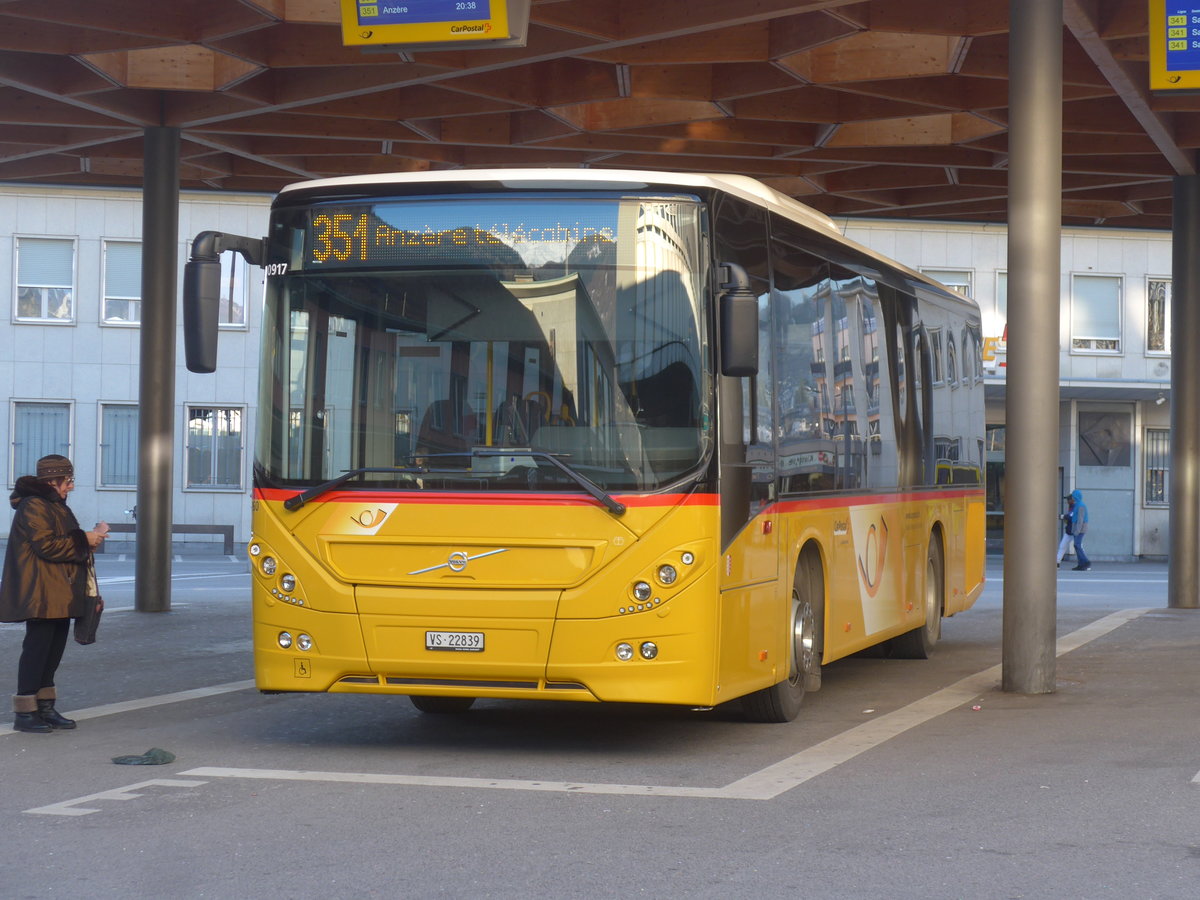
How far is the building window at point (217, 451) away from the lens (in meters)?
40.7

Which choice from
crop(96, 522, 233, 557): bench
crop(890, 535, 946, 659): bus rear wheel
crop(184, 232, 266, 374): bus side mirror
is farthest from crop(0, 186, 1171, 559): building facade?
crop(184, 232, 266, 374): bus side mirror

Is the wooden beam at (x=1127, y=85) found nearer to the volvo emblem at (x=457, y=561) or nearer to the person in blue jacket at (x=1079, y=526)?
the volvo emblem at (x=457, y=561)

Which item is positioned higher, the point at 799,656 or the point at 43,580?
the point at 43,580

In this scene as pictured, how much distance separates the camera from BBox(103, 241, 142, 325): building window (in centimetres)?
4031

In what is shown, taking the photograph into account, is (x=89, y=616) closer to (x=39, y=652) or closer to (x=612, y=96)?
(x=39, y=652)

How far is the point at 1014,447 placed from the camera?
12.1 m

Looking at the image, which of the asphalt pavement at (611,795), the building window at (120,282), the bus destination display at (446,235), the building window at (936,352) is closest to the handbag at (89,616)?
the asphalt pavement at (611,795)

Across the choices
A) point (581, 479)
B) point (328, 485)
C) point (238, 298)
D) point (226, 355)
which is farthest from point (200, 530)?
point (581, 479)

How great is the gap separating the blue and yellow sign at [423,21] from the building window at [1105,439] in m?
32.2

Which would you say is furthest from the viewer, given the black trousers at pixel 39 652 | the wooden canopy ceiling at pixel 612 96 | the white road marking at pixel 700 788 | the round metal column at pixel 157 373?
the round metal column at pixel 157 373

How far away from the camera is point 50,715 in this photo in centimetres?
1041

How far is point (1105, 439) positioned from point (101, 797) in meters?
36.9

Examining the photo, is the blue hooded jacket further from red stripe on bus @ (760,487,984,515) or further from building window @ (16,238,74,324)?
building window @ (16,238,74,324)

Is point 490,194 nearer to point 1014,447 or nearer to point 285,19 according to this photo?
point 1014,447
